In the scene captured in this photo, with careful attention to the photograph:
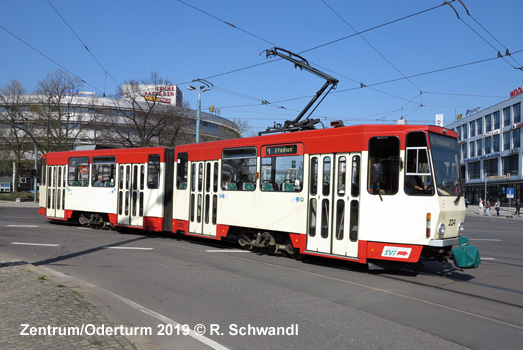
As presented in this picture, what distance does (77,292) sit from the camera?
21.8ft

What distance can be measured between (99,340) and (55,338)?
1.50 feet

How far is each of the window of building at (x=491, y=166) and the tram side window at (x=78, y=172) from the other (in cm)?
5622

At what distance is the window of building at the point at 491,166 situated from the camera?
58688mm

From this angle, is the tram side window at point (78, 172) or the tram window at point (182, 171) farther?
the tram side window at point (78, 172)

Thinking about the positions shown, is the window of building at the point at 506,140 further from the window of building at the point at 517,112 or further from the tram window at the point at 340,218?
the tram window at the point at 340,218

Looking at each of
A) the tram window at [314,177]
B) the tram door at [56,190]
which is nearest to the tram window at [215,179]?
the tram window at [314,177]

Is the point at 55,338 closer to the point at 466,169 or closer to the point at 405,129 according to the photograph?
the point at 405,129

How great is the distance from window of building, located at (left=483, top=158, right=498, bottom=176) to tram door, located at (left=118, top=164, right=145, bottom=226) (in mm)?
55904

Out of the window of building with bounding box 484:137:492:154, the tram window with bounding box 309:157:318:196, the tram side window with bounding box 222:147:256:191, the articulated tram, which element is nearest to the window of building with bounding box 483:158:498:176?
the window of building with bounding box 484:137:492:154

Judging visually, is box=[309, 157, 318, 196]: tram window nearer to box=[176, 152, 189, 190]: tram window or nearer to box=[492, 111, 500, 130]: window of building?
box=[176, 152, 189, 190]: tram window

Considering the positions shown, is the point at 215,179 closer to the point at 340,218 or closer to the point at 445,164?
the point at 340,218

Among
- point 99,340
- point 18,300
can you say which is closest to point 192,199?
point 18,300

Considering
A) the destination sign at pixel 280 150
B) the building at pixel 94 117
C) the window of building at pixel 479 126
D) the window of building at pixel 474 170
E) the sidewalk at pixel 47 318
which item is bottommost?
the sidewalk at pixel 47 318

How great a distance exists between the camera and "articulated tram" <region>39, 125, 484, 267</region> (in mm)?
8625
